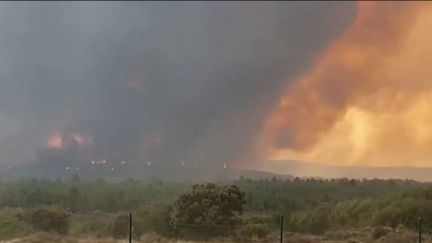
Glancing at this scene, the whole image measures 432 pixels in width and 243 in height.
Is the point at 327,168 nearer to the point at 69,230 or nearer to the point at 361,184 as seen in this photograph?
the point at 361,184

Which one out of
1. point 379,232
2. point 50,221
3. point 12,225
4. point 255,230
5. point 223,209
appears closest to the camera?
point 379,232

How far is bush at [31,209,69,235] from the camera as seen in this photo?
23473mm

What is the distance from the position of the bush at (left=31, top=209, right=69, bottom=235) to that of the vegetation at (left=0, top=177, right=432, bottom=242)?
0.04 m

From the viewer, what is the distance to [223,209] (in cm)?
2472

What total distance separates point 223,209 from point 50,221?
→ 6.17 meters

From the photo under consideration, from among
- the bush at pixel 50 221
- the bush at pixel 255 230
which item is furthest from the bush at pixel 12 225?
the bush at pixel 255 230

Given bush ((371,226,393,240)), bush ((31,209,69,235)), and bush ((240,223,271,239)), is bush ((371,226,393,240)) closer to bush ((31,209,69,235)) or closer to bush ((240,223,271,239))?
bush ((240,223,271,239))

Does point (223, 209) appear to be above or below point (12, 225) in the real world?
above

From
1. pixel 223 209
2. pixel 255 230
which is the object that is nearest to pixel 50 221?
pixel 223 209

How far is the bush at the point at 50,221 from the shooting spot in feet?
77.0

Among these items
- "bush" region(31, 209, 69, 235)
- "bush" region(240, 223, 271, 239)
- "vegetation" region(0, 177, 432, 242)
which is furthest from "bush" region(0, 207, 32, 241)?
"bush" region(240, 223, 271, 239)

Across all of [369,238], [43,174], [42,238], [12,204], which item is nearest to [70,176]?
[43,174]

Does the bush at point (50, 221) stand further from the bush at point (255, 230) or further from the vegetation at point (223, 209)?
the bush at point (255, 230)

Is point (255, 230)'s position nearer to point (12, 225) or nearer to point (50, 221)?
point (50, 221)
